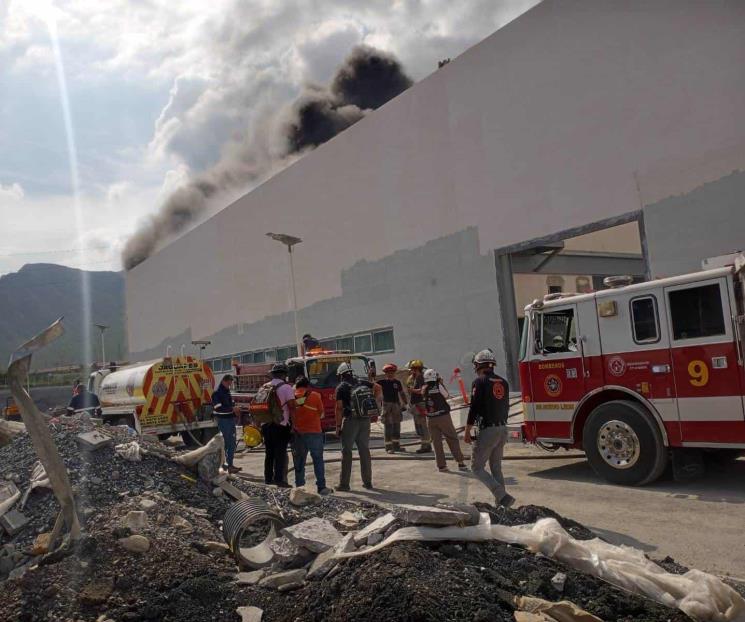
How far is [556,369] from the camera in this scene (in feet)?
29.6

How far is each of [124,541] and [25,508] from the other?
5.84ft

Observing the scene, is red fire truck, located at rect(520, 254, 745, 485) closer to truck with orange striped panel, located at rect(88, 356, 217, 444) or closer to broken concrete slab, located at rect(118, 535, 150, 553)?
broken concrete slab, located at rect(118, 535, 150, 553)

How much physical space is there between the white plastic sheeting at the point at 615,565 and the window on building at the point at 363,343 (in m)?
21.2

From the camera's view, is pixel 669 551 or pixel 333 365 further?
pixel 333 365

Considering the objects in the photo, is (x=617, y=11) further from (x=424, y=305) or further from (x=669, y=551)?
(x=669, y=551)

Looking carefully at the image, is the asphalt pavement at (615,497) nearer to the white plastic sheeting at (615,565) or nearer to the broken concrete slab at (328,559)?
the white plastic sheeting at (615,565)

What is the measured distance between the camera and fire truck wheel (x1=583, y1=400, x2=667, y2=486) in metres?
7.96

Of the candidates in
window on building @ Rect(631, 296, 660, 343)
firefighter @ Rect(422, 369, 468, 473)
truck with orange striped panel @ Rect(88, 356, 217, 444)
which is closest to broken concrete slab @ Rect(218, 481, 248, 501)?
firefighter @ Rect(422, 369, 468, 473)

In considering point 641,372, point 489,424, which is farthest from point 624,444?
point 489,424

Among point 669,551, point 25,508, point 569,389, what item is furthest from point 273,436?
point 669,551

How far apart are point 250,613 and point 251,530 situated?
180 centimetres

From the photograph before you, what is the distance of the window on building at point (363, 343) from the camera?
26164 mm

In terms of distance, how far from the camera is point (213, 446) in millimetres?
7688

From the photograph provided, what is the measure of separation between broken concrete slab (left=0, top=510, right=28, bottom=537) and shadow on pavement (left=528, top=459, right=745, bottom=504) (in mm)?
6539
